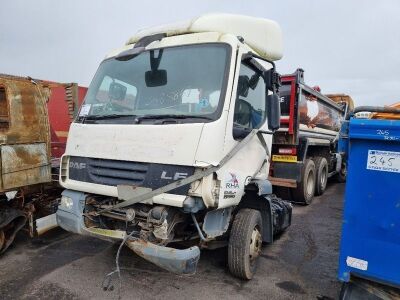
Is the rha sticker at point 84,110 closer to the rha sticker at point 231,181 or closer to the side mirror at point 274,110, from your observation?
the rha sticker at point 231,181

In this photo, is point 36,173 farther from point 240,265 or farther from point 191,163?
point 240,265

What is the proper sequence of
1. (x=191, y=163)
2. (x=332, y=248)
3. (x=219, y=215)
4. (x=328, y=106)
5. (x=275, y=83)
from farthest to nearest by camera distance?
(x=328, y=106) < (x=332, y=248) < (x=275, y=83) < (x=219, y=215) < (x=191, y=163)

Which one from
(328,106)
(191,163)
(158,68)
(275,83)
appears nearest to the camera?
(191,163)

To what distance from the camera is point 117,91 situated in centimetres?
400

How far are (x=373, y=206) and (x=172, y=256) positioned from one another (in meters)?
1.63

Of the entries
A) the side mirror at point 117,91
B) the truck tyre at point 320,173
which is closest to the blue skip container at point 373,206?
the side mirror at point 117,91

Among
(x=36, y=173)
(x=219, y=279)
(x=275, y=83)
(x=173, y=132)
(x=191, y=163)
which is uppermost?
(x=275, y=83)

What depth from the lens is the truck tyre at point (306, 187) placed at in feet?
25.3

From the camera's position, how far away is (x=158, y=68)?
12.6 ft

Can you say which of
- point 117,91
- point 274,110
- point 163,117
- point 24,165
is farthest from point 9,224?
point 274,110

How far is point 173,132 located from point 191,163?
361 millimetres

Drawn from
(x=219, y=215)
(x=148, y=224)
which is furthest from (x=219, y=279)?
(x=148, y=224)

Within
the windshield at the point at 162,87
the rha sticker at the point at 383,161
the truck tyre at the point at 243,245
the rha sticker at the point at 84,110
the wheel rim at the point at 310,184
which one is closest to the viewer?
the rha sticker at the point at 383,161

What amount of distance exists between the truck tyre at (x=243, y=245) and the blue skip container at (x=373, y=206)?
136cm
